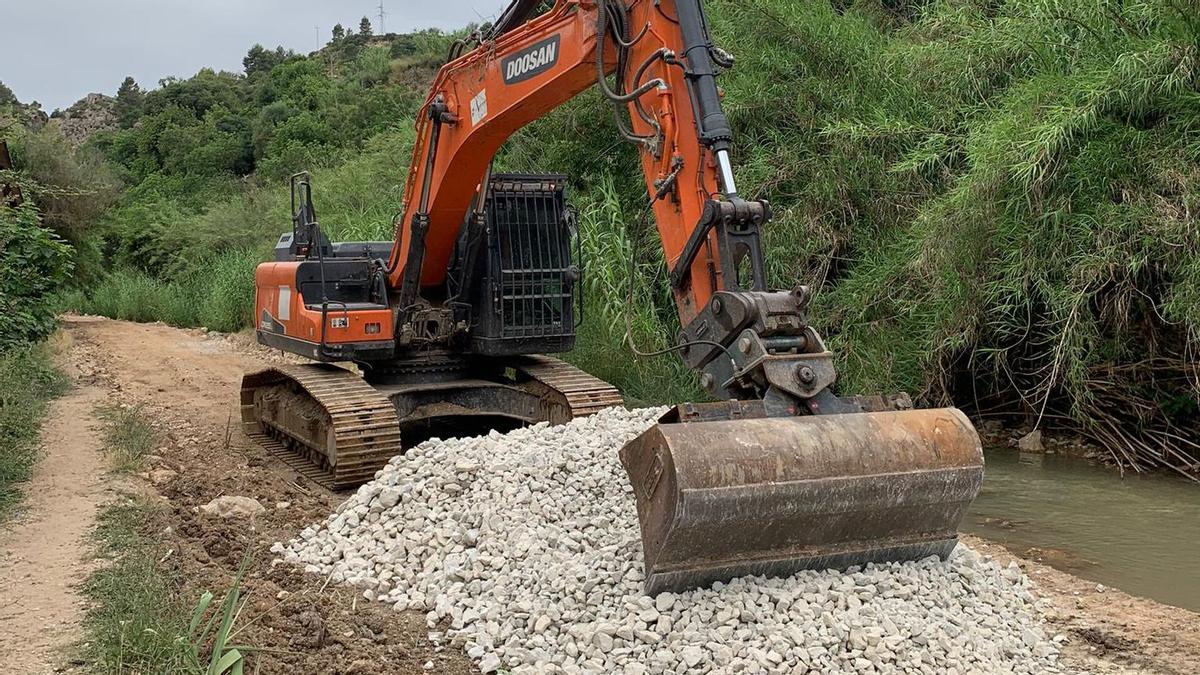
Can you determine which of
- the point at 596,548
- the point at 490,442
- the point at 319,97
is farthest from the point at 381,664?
the point at 319,97

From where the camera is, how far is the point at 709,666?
361 cm

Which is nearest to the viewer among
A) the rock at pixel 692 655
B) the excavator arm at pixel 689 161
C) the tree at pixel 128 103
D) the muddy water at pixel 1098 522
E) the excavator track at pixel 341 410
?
the rock at pixel 692 655

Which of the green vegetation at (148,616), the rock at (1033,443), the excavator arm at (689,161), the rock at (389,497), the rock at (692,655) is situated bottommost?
the rock at (692,655)

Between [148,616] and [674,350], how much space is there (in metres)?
2.42

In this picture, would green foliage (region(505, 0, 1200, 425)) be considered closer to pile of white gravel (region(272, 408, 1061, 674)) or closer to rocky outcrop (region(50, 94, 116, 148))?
pile of white gravel (region(272, 408, 1061, 674))

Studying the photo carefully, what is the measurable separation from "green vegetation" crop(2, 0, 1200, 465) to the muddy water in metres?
0.49

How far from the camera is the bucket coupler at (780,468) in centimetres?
388

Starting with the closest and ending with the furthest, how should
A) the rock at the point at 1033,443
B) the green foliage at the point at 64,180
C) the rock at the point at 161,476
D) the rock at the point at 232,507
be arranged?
the rock at the point at 232,507
the rock at the point at 161,476
the rock at the point at 1033,443
the green foliage at the point at 64,180

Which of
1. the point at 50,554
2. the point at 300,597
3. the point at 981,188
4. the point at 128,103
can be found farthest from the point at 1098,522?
the point at 128,103

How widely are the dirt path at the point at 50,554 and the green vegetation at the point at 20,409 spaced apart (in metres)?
0.09

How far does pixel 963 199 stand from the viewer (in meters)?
7.64

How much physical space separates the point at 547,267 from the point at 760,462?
3967 mm

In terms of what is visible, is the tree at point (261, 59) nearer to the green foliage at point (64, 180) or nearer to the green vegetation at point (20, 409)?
the green foliage at point (64, 180)

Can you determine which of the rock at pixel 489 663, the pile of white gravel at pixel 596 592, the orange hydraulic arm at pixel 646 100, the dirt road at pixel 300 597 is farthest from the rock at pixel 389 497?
the orange hydraulic arm at pixel 646 100
